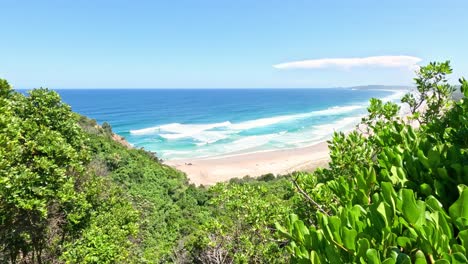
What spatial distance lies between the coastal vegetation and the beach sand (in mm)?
24894

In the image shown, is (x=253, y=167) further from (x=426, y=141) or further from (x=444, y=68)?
(x=426, y=141)

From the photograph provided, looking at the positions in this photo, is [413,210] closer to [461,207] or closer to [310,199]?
[461,207]

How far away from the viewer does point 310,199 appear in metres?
2.55

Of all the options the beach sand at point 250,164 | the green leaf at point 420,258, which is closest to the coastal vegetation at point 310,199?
the green leaf at point 420,258

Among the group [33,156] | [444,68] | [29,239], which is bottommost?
[29,239]

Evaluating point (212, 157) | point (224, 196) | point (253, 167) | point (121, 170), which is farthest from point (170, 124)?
point (224, 196)

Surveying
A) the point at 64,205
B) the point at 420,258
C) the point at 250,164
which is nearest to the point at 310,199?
the point at 420,258

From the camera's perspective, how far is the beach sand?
38438 mm

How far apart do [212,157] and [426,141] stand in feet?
143

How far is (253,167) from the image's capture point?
41125mm

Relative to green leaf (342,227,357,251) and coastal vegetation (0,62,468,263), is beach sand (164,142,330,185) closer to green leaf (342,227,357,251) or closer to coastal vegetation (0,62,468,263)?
coastal vegetation (0,62,468,263)

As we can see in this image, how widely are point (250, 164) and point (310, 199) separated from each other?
39.9m

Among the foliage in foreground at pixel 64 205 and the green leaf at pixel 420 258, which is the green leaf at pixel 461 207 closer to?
the green leaf at pixel 420 258

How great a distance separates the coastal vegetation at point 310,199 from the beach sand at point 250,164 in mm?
24894
